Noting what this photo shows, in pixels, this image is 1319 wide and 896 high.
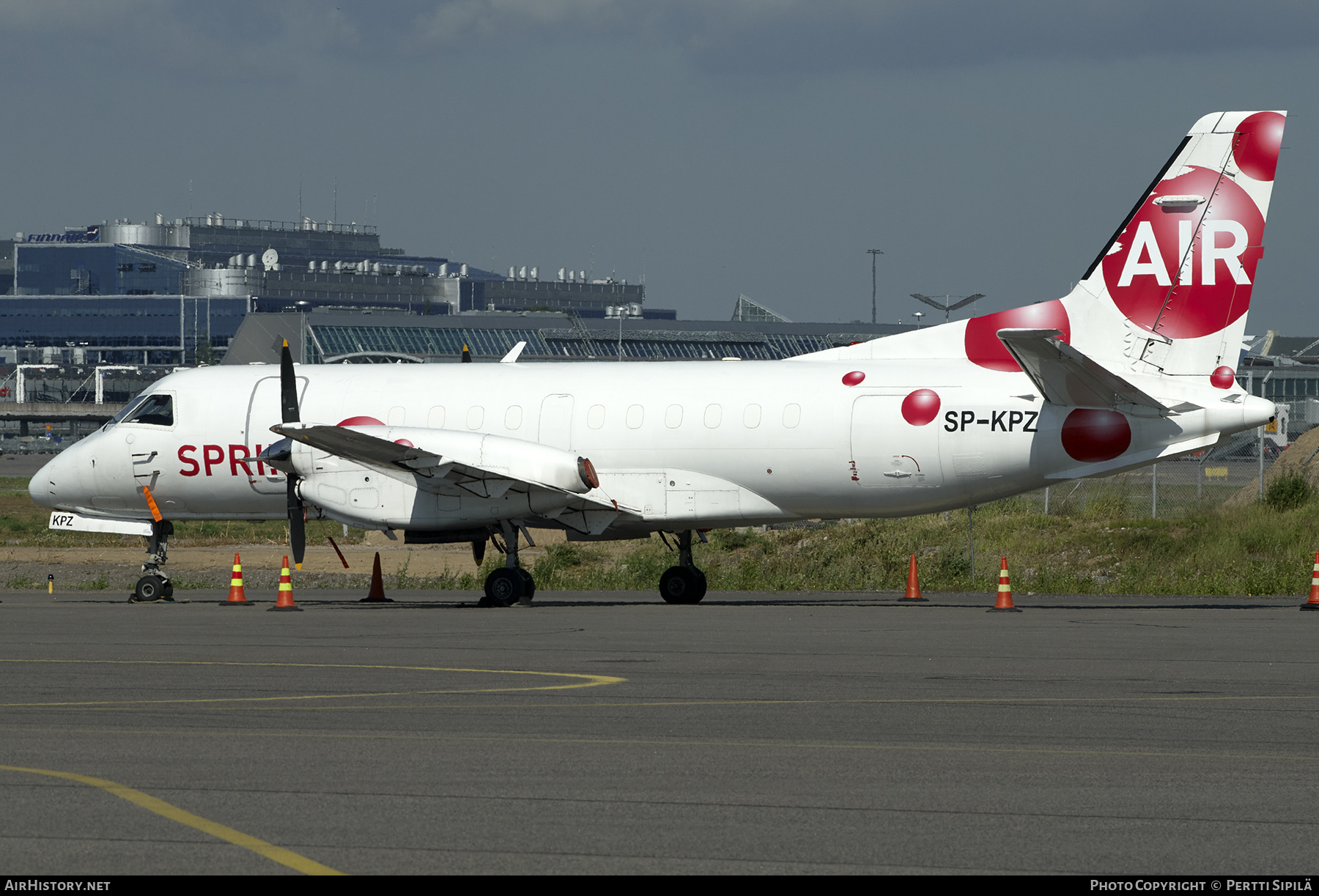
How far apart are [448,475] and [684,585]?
4.23m

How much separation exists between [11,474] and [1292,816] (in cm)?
8174

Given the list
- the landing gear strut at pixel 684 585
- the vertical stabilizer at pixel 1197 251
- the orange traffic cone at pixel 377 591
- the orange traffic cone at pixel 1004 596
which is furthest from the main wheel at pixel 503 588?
the vertical stabilizer at pixel 1197 251

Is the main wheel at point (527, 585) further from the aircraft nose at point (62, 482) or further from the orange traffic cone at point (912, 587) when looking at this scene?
the aircraft nose at point (62, 482)

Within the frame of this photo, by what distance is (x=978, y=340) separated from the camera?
22906 millimetres

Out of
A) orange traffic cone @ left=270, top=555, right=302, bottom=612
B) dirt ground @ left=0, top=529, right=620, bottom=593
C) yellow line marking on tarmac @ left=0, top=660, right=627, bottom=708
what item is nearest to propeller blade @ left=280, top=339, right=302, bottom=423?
orange traffic cone @ left=270, top=555, right=302, bottom=612

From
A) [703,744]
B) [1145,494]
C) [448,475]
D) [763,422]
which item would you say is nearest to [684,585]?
[763,422]

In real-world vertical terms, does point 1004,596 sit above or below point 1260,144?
below

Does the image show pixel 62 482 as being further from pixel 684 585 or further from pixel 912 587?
pixel 912 587

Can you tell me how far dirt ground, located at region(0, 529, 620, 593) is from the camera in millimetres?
30844

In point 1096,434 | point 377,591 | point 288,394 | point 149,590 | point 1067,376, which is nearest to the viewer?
point 1067,376

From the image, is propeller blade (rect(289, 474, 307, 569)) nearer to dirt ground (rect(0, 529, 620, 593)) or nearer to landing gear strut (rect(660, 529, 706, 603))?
landing gear strut (rect(660, 529, 706, 603))

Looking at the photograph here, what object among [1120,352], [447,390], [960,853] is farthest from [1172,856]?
[447,390]

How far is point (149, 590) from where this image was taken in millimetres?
24391

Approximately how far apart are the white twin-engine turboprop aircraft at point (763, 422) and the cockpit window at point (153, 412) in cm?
5
